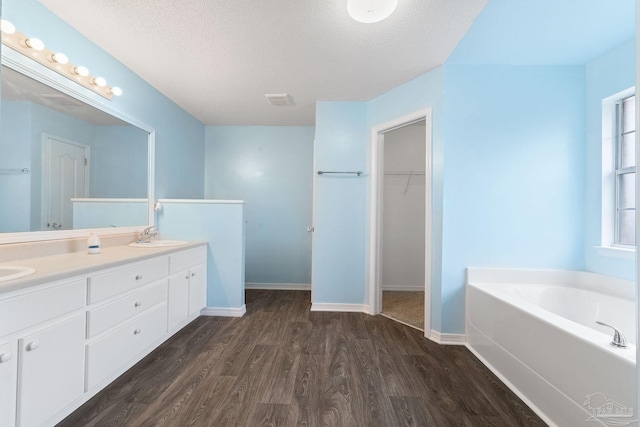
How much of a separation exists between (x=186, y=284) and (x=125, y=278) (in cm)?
76

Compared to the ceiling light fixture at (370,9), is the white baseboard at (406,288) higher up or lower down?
lower down

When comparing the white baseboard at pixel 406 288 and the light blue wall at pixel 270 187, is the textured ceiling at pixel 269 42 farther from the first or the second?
the white baseboard at pixel 406 288

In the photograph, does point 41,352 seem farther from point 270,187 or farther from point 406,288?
point 406,288

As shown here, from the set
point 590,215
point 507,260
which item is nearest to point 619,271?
point 590,215

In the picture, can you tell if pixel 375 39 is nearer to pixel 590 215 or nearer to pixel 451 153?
pixel 451 153

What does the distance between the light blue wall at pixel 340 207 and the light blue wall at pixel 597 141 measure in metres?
1.86

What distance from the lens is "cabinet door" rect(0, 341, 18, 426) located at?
3.31 ft

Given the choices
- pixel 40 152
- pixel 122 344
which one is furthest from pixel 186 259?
pixel 40 152

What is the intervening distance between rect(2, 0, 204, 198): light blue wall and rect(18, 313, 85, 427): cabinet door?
1.68 metres

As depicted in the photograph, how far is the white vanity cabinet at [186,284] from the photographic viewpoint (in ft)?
7.17

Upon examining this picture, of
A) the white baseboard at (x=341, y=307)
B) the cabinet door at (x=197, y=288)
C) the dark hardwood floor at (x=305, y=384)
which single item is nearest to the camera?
the dark hardwood floor at (x=305, y=384)

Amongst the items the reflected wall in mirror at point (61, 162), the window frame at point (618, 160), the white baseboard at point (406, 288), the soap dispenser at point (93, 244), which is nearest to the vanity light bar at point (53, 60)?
the reflected wall in mirror at point (61, 162)

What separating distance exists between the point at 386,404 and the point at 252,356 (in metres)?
1.00

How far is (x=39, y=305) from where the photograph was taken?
45.0 inches
